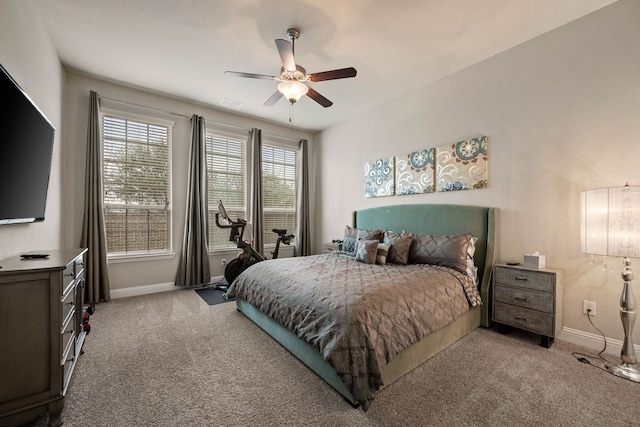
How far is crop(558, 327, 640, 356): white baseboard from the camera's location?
2340mm

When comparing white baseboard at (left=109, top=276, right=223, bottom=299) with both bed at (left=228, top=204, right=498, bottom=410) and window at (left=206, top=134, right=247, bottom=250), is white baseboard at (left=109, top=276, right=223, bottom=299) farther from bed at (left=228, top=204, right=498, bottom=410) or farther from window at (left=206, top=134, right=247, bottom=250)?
bed at (left=228, top=204, right=498, bottom=410)

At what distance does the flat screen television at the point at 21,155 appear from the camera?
157 centimetres

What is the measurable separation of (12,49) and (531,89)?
454 cm

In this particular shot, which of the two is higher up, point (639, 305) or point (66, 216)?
point (66, 216)

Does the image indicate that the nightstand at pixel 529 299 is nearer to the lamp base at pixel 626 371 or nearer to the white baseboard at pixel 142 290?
the lamp base at pixel 626 371

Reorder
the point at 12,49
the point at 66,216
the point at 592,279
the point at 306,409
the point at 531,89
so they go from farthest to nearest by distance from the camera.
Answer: the point at 66,216, the point at 531,89, the point at 592,279, the point at 12,49, the point at 306,409

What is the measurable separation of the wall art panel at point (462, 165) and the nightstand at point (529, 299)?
108cm

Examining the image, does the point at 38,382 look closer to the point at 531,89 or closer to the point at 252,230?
the point at 252,230

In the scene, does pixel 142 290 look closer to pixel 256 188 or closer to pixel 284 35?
pixel 256 188

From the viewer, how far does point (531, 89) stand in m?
2.85

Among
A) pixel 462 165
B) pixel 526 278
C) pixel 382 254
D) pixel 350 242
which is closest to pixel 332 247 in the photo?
pixel 350 242

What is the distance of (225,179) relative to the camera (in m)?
4.82

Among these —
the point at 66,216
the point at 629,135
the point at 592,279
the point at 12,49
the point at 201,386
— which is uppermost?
the point at 12,49

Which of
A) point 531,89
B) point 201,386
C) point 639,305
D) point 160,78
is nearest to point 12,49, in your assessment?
point 160,78
